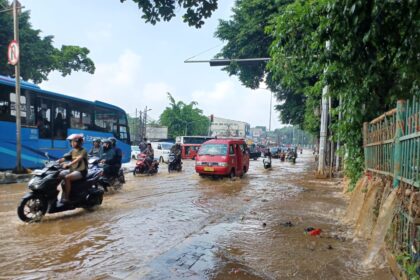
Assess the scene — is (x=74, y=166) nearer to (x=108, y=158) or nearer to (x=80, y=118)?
(x=108, y=158)

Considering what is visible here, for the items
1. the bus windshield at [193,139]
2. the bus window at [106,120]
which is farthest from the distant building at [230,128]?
the bus window at [106,120]

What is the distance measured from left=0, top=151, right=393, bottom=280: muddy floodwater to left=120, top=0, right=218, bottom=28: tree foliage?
292 centimetres

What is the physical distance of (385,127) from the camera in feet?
18.5

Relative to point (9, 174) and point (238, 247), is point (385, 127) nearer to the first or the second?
point (238, 247)

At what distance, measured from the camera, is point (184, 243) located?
538cm

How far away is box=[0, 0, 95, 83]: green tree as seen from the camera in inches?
1000

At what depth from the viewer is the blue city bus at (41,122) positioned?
12.7m

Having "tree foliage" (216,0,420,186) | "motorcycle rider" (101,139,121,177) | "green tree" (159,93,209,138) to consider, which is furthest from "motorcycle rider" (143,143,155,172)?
"green tree" (159,93,209,138)

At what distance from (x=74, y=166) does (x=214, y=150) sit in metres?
8.56

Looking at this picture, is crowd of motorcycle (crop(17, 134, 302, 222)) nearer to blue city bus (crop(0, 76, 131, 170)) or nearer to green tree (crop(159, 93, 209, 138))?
blue city bus (crop(0, 76, 131, 170))

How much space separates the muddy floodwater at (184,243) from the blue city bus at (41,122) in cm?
421

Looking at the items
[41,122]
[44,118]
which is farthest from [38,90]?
[41,122]

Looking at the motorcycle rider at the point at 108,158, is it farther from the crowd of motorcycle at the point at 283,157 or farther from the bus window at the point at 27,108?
the crowd of motorcycle at the point at 283,157

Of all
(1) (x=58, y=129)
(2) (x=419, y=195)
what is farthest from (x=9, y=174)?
(2) (x=419, y=195)
